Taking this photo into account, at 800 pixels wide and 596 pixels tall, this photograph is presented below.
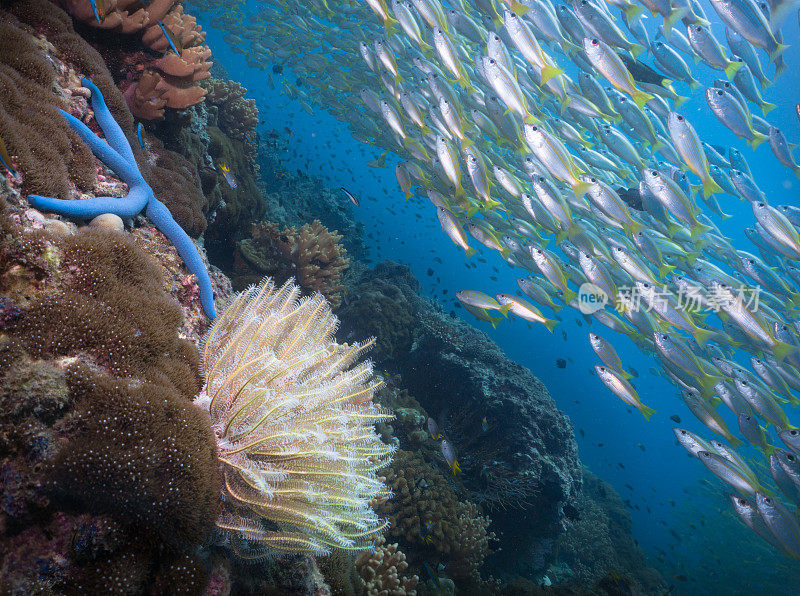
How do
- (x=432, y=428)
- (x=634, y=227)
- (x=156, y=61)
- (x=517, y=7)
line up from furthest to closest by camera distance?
(x=432, y=428) < (x=634, y=227) < (x=517, y=7) < (x=156, y=61)

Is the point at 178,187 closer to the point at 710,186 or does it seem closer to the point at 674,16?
the point at 674,16

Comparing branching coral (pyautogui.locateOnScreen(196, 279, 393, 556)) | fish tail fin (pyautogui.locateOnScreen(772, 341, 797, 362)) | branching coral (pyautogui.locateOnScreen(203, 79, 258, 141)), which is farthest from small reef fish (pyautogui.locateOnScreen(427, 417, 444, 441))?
branching coral (pyautogui.locateOnScreen(203, 79, 258, 141))

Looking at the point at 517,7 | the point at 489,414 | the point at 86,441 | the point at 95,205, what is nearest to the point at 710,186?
the point at 517,7

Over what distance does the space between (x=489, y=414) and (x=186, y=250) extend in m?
7.20

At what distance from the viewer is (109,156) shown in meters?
2.90

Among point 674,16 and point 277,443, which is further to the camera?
point 674,16

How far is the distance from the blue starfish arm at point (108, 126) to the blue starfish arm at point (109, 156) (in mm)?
69

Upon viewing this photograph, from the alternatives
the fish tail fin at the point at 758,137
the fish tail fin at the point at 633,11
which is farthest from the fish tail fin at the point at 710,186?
the fish tail fin at the point at 633,11

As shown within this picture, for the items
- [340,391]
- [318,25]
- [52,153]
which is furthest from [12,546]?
[318,25]

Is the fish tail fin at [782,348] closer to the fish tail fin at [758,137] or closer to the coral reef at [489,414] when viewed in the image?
the fish tail fin at [758,137]

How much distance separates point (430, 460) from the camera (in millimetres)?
6797

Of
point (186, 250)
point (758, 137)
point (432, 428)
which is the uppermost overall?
point (758, 137)

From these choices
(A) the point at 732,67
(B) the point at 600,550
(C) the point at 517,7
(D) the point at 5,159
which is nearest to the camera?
(D) the point at 5,159

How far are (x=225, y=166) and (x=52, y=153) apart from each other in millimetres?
4505
